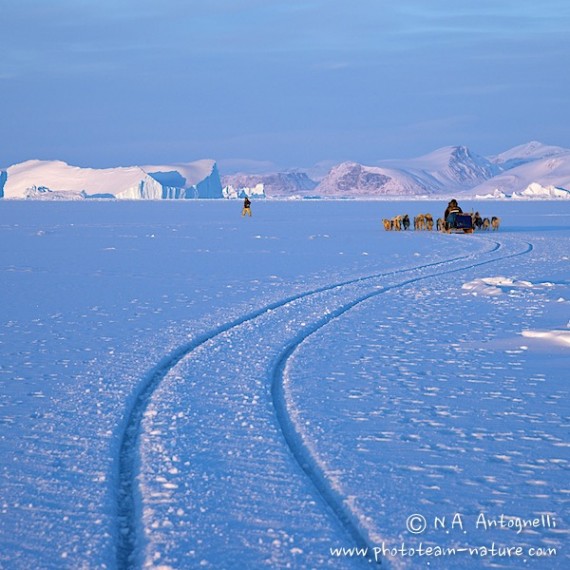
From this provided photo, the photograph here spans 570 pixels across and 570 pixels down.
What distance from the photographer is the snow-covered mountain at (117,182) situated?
168 m

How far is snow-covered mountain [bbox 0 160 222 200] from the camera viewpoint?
551 ft

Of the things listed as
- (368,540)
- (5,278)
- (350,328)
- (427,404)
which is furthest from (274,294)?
(368,540)

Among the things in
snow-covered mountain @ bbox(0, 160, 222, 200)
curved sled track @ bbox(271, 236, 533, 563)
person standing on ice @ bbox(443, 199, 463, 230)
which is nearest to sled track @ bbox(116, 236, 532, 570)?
curved sled track @ bbox(271, 236, 533, 563)

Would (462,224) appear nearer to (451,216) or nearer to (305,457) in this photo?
(451,216)

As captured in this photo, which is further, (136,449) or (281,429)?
(281,429)

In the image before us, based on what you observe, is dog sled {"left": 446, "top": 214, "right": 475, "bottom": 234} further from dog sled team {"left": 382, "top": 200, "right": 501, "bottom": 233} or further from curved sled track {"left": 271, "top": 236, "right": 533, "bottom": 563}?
curved sled track {"left": 271, "top": 236, "right": 533, "bottom": 563}

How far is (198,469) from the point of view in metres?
5.54

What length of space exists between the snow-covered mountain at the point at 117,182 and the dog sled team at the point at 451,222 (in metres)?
126

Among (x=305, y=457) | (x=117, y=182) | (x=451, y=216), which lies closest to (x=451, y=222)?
(x=451, y=216)

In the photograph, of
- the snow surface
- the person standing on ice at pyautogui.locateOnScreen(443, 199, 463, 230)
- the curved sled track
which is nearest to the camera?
the snow surface

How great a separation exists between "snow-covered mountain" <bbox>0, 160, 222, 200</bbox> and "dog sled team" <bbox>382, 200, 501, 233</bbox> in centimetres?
12586

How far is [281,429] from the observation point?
6504 mm

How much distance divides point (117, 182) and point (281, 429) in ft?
566

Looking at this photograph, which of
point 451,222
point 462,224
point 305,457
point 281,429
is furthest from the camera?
point 462,224
